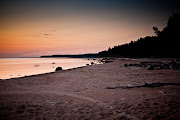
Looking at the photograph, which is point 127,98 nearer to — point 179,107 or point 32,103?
point 179,107

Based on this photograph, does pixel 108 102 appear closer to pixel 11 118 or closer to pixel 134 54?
pixel 11 118

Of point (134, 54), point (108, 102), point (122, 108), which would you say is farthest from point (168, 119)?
point (134, 54)

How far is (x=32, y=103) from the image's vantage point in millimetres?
5992

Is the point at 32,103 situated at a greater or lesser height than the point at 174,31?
lesser

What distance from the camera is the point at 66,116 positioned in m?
4.55

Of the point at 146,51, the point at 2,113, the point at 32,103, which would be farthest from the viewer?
the point at 146,51

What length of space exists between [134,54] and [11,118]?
94.1 m

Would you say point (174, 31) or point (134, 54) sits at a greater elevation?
point (174, 31)

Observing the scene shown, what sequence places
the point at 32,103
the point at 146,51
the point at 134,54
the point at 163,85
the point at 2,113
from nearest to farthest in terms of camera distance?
the point at 2,113, the point at 32,103, the point at 163,85, the point at 146,51, the point at 134,54

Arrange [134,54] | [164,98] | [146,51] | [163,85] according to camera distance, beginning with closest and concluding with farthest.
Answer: [164,98] < [163,85] < [146,51] < [134,54]

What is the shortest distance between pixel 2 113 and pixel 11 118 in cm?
79

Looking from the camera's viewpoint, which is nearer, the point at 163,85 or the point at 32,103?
the point at 32,103

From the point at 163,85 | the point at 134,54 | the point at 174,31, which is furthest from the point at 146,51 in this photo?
the point at 163,85

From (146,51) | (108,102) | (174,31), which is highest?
(174,31)
